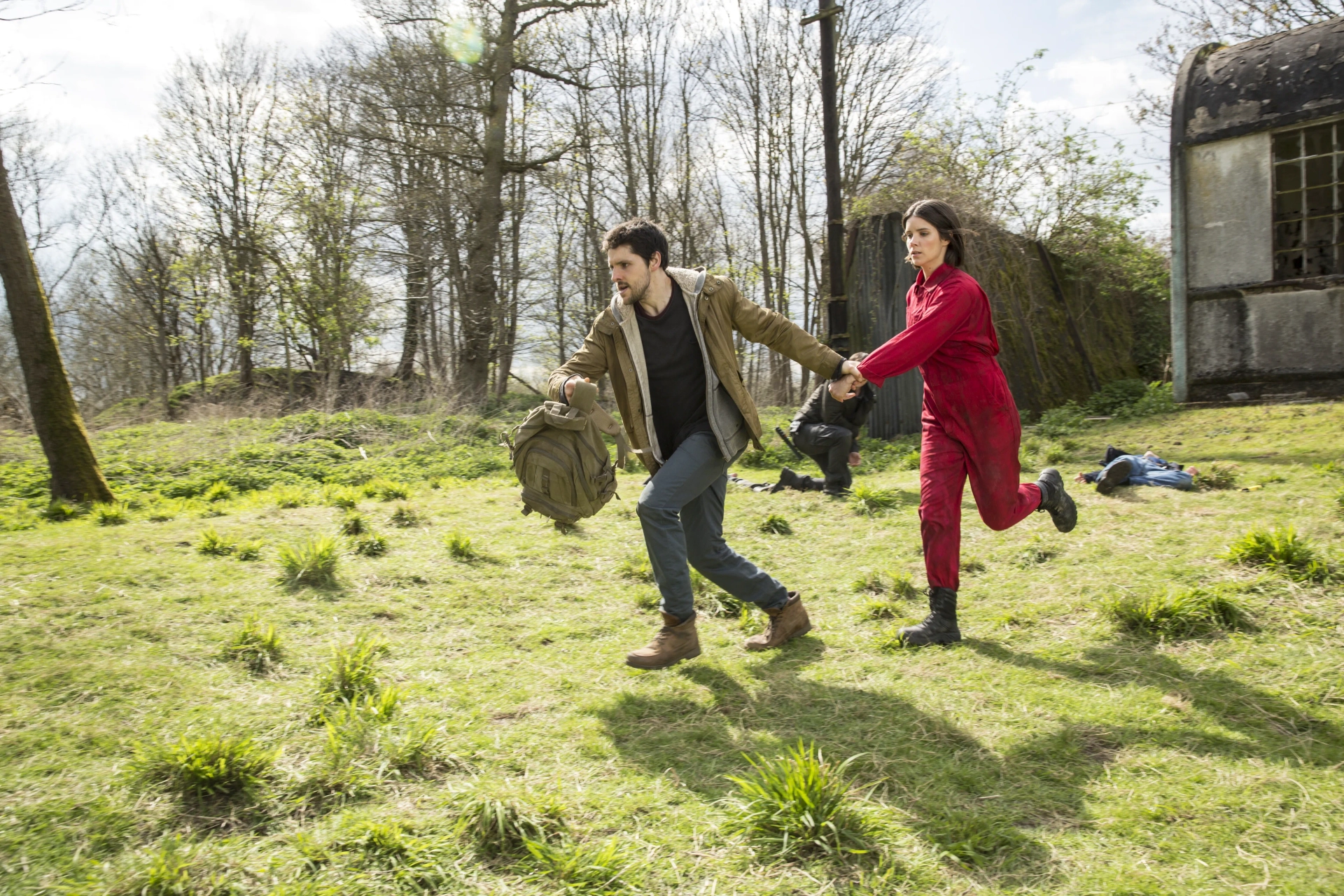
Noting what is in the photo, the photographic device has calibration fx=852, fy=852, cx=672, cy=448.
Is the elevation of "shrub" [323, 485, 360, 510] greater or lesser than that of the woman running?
lesser

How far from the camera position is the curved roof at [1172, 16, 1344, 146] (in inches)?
402

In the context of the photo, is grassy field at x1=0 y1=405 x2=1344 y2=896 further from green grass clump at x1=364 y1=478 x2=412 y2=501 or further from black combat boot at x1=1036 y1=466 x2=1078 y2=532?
green grass clump at x1=364 y1=478 x2=412 y2=501

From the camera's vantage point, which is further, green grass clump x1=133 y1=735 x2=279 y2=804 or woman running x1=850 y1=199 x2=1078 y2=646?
woman running x1=850 y1=199 x2=1078 y2=646

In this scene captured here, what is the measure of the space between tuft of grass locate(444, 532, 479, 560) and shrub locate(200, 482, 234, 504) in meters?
4.23

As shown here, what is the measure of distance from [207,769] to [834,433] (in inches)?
258

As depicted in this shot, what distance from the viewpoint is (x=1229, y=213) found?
11.0m

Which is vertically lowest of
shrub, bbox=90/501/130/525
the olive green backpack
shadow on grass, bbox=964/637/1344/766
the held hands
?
shadow on grass, bbox=964/637/1344/766

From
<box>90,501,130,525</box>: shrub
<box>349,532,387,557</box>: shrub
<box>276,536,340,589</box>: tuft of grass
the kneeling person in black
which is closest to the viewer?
<box>276,536,340,589</box>: tuft of grass

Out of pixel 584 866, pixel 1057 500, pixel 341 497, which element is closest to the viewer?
pixel 584 866

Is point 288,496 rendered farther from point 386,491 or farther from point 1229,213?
point 1229,213

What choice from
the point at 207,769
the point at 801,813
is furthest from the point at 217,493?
the point at 801,813

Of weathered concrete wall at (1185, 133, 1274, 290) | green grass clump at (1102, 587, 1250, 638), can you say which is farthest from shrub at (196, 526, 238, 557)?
weathered concrete wall at (1185, 133, 1274, 290)

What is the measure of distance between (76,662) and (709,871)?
309 centimetres

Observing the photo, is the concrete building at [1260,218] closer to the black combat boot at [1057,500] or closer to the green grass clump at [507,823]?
the black combat boot at [1057,500]
